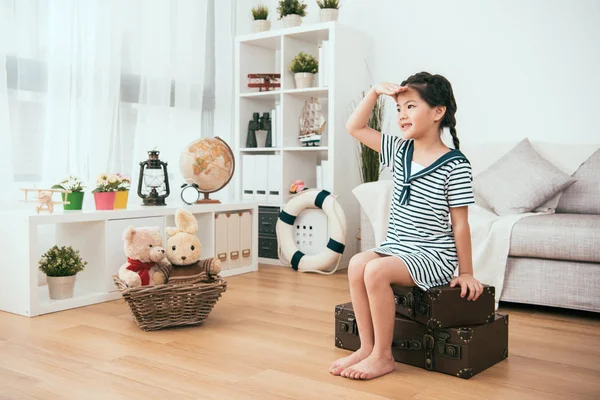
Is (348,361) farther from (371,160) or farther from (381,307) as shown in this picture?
(371,160)

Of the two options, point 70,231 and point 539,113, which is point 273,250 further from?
point 539,113

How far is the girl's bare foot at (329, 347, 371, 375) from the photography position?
6.13 feet

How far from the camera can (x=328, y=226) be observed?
3.77 metres

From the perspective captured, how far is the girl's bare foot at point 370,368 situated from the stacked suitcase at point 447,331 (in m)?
0.12

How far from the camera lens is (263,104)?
4383mm

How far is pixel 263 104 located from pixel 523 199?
1973 millimetres

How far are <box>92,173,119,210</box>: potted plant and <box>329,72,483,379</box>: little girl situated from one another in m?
1.47

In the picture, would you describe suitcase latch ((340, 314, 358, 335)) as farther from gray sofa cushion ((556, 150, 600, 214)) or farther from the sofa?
gray sofa cushion ((556, 150, 600, 214))

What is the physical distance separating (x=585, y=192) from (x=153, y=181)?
7.18 feet

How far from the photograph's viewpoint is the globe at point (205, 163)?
3461mm

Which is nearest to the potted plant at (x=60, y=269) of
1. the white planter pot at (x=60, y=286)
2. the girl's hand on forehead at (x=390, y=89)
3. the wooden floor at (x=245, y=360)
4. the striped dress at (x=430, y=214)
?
the white planter pot at (x=60, y=286)

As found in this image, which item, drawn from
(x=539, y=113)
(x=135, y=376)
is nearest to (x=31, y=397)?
(x=135, y=376)

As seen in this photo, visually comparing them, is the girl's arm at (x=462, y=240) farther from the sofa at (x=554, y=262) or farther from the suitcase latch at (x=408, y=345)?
the sofa at (x=554, y=262)

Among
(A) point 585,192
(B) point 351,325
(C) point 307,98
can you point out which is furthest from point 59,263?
(A) point 585,192
